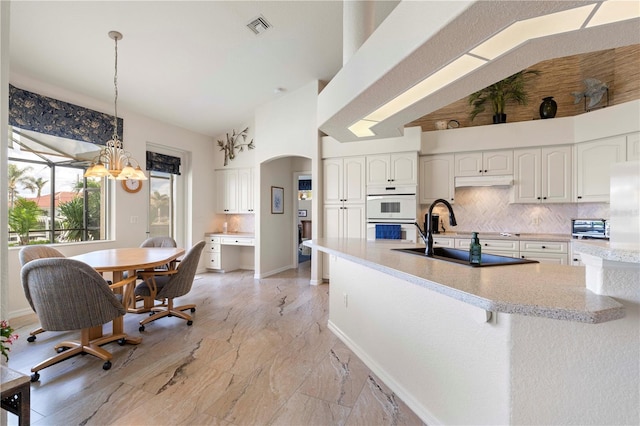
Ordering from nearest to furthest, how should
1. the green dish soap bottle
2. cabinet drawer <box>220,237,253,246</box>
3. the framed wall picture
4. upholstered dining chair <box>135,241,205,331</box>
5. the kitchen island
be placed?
the kitchen island, the green dish soap bottle, upholstered dining chair <box>135,241,205,331</box>, cabinet drawer <box>220,237,253,246</box>, the framed wall picture

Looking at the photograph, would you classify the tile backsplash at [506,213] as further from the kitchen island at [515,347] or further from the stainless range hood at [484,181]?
the kitchen island at [515,347]

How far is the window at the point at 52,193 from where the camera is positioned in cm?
346

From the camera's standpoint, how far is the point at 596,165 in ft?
11.7

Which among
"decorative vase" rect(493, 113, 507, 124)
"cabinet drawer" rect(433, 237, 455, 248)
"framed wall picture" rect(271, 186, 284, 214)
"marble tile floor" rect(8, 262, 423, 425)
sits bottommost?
"marble tile floor" rect(8, 262, 423, 425)

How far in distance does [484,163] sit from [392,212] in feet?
4.83

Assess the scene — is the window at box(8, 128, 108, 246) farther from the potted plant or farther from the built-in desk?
the potted plant

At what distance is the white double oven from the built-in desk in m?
2.39

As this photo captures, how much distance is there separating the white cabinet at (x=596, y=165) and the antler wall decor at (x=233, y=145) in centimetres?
525

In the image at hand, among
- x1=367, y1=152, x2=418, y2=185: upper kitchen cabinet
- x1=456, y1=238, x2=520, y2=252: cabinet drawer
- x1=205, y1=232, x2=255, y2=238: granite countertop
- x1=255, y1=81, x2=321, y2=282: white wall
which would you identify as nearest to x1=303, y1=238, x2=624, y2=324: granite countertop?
x1=456, y1=238, x2=520, y2=252: cabinet drawer

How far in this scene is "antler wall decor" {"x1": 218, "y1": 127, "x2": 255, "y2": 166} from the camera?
5836 millimetres

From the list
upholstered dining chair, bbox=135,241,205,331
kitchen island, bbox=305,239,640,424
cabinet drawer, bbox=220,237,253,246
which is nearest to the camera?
kitchen island, bbox=305,239,640,424

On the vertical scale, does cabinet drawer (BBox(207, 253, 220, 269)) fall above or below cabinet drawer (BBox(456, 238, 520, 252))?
below

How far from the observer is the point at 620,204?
1000 mm

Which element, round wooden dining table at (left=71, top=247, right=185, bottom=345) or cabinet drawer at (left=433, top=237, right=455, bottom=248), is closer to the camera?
round wooden dining table at (left=71, top=247, right=185, bottom=345)
